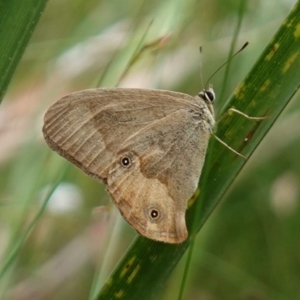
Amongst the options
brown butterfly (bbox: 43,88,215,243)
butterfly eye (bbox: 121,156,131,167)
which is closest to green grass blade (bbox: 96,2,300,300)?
brown butterfly (bbox: 43,88,215,243)

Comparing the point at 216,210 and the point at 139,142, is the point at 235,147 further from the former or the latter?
the point at 216,210

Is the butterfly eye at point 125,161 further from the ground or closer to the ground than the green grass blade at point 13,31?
closer to the ground

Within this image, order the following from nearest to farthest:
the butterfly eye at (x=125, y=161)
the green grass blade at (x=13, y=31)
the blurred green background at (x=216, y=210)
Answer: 1. the green grass blade at (x=13, y=31)
2. the butterfly eye at (x=125, y=161)
3. the blurred green background at (x=216, y=210)

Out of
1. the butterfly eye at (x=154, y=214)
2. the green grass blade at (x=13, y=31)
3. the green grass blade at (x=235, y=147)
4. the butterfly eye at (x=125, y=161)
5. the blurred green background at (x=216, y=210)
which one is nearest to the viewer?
the green grass blade at (x=13, y=31)

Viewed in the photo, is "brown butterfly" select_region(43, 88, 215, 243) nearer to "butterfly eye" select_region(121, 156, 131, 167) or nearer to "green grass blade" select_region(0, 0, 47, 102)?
"butterfly eye" select_region(121, 156, 131, 167)

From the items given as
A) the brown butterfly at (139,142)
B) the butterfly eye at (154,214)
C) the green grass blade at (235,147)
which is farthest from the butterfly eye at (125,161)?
the green grass blade at (235,147)

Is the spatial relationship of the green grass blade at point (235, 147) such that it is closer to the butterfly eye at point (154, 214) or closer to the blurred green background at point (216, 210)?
the butterfly eye at point (154, 214)


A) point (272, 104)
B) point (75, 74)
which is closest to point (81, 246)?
point (75, 74)
